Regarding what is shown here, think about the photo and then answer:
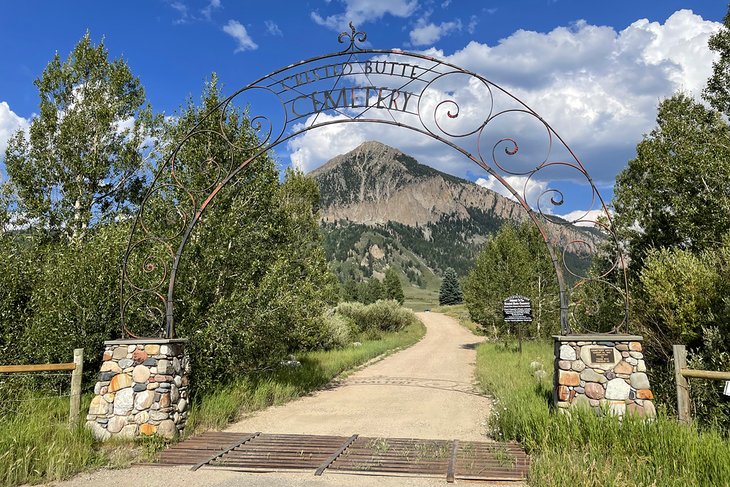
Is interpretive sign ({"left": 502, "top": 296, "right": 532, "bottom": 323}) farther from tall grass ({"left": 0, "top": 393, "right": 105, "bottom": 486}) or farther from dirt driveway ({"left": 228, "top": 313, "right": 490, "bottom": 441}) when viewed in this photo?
tall grass ({"left": 0, "top": 393, "right": 105, "bottom": 486})

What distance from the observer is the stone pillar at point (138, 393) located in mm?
6812

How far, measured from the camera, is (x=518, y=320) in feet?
51.7

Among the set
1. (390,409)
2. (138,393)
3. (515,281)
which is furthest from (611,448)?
(515,281)

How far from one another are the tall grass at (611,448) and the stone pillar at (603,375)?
0.36 meters

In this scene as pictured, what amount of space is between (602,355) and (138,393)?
6622 millimetres

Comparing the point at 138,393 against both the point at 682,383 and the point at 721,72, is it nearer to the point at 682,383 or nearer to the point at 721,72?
the point at 682,383

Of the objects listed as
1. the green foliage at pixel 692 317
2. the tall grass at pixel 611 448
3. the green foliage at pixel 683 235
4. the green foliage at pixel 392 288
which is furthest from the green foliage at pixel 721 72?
the green foliage at pixel 392 288

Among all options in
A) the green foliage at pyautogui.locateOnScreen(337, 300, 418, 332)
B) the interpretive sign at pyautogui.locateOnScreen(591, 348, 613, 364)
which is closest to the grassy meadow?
the interpretive sign at pyautogui.locateOnScreen(591, 348, 613, 364)

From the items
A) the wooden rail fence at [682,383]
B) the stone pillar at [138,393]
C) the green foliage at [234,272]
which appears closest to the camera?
the wooden rail fence at [682,383]

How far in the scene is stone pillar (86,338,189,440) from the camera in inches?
268

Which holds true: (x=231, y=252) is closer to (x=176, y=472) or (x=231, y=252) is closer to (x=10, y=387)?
(x=10, y=387)

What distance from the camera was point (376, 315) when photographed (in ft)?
108

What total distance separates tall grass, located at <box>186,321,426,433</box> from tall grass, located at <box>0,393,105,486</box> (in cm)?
169

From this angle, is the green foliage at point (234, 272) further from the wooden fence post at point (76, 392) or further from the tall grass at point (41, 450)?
the tall grass at point (41, 450)
